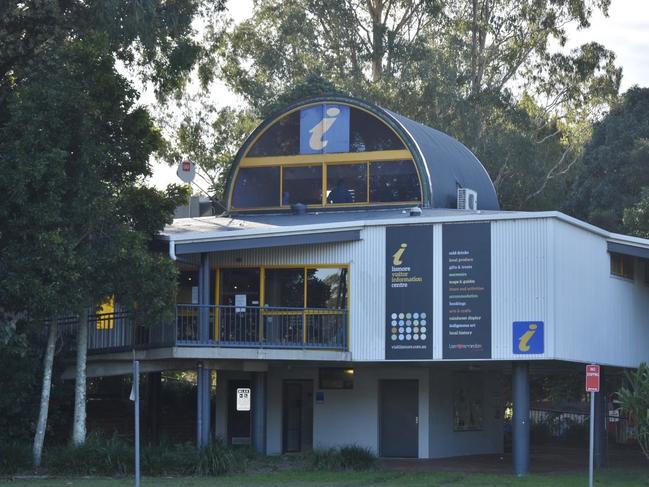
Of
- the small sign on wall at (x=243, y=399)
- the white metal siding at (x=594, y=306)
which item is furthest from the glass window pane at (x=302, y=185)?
the white metal siding at (x=594, y=306)

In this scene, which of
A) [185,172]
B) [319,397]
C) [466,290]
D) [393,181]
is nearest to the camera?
[466,290]

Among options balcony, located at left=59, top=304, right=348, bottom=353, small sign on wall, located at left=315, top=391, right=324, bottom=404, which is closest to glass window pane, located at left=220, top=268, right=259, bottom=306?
balcony, located at left=59, top=304, right=348, bottom=353

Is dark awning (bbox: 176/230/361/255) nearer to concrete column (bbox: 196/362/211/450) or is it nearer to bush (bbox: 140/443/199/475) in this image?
concrete column (bbox: 196/362/211/450)

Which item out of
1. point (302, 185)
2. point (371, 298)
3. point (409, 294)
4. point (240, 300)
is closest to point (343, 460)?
point (371, 298)

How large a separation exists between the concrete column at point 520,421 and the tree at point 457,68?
25.6 meters

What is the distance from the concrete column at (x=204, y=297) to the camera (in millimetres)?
27141

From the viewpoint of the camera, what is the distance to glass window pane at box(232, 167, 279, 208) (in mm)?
33906

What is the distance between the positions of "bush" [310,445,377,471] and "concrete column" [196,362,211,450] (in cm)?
255

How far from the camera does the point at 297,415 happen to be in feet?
106

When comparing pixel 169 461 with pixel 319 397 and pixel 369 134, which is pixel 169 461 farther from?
pixel 369 134

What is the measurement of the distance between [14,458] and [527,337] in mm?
11466

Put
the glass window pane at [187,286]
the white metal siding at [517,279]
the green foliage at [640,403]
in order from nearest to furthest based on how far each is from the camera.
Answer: the green foliage at [640,403], the white metal siding at [517,279], the glass window pane at [187,286]

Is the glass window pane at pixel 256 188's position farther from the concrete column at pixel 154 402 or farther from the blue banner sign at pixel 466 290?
the blue banner sign at pixel 466 290

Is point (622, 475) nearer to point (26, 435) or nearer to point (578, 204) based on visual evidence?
point (26, 435)
